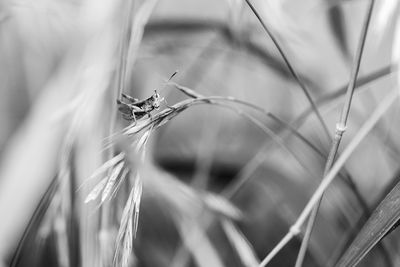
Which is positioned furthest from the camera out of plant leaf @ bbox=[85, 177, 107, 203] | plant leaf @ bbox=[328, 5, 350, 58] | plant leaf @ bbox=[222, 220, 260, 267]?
plant leaf @ bbox=[328, 5, 350, 58]

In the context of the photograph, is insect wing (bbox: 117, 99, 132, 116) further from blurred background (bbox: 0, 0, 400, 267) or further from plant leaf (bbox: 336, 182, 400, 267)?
plant leaf (bbox: 336, 182, 400, 267)

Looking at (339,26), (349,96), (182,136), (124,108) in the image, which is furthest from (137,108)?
(182,136)

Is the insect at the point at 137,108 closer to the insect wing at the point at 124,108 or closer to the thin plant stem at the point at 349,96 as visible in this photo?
the insect wing at the point at 124,108

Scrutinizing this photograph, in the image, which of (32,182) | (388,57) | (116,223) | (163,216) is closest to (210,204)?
(116,223)

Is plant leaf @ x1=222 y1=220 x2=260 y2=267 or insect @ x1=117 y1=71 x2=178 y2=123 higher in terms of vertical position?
insect @ x1=117 y1=71 x2=178 y2=123

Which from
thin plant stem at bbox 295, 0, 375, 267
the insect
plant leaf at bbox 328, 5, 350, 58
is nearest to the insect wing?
the insect

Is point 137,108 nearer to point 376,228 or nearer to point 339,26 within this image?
point 376,228
